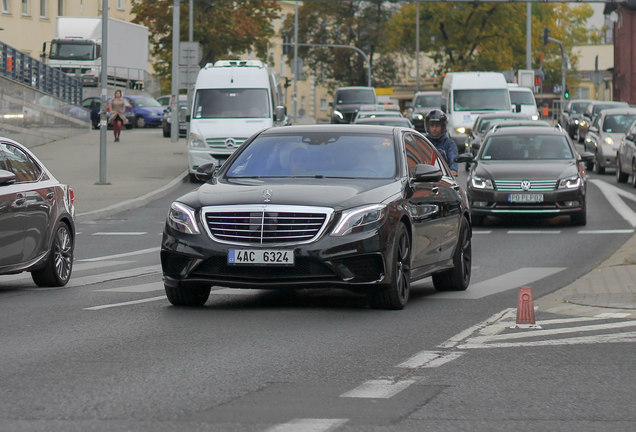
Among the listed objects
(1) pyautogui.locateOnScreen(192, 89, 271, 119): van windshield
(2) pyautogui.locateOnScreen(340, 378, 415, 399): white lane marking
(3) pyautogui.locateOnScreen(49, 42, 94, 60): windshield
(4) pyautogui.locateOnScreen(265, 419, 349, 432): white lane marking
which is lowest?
(2) pyautogui.locateOnScreen(340, 378, 415, 399): white lane marking

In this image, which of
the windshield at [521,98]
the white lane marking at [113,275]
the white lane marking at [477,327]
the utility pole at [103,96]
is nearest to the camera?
the white lane marking at [477,327]

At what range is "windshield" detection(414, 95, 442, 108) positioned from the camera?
68.7 meters

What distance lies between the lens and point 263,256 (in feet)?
37.3

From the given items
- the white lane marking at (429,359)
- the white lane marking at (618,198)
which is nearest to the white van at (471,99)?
the white lane marking at (618,198)

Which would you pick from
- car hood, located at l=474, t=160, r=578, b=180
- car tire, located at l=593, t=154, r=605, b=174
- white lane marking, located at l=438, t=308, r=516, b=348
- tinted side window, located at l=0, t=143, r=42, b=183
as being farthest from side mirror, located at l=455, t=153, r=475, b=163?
car tire, located at l=593, t=154, r=605, b=174

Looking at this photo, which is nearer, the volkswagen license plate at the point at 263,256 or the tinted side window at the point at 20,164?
the volkswagen license plate at the point at 263,256

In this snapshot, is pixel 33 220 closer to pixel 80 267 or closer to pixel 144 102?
pixel 80 267

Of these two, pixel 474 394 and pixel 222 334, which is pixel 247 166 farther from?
pixel 474 394

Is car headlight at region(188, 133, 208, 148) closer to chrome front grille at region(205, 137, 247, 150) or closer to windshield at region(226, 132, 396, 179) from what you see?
chrome front grille at region(205, 137, 247, 150)

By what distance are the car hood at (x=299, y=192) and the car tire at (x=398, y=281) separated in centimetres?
37

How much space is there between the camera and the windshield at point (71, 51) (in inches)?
2653

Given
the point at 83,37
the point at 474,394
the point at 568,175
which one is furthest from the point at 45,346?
the point at 83,37

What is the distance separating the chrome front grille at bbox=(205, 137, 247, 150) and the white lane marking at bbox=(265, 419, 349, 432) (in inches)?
1131

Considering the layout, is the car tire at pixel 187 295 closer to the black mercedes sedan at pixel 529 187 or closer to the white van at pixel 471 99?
the black mercedes sedan at pixel 529 187
